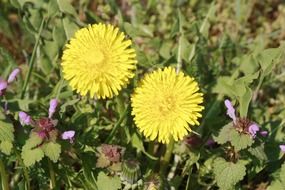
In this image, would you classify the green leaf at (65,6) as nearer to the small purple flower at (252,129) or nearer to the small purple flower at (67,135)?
the small purple flower at (67,135)

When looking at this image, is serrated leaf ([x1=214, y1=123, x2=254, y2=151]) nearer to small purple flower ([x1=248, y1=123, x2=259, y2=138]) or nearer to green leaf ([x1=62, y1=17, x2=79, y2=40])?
small purple flower ([x1=248, y1=123, x2=259, y2=138])

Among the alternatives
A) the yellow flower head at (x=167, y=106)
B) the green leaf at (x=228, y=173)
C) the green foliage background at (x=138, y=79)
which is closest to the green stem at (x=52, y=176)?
the green foliage background at (x=138, y=79)

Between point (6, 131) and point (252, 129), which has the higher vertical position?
point (6, 131)

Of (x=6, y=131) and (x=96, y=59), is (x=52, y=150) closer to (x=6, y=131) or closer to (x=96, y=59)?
(x=6, y=131)

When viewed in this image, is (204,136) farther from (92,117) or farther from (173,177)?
(92,117)

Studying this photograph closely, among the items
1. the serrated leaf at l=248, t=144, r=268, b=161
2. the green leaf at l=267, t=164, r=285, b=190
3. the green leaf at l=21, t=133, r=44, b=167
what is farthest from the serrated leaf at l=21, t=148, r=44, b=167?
the green leaf at l=267, t=164, r=285, b=190

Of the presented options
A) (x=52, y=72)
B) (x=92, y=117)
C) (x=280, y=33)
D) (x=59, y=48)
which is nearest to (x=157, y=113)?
(x=92, y=117)

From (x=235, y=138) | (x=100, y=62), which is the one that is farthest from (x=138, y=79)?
(x=235, y=138)
